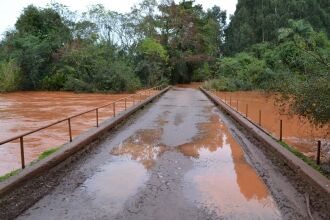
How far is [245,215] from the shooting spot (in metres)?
5.87

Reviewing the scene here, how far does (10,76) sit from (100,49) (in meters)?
10.4

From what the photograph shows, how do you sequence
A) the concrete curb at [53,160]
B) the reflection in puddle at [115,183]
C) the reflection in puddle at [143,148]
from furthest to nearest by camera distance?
1. the reflection in puddle at [143,148]
2. the concrete curb at [53,160]
3. the reflection in puddle at [115,183]

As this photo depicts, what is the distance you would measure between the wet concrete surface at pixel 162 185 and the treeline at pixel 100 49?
29.6m

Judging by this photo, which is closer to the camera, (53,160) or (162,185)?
(162,185)

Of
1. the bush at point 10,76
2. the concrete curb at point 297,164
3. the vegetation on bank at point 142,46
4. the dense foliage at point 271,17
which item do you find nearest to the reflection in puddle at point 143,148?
the concrete curb at point 297,164

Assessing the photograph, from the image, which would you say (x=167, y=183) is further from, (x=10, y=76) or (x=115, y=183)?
(x=10, y=76)

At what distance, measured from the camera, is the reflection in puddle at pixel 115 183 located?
648 centimetres

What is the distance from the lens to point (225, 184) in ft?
24.8

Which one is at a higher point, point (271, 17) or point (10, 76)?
point (271, 17)

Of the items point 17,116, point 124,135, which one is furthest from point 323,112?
point 17,116

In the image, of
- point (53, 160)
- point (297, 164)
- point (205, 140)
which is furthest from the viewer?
point (205, 140)

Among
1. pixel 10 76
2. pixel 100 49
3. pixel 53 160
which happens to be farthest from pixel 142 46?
pixel 53 160

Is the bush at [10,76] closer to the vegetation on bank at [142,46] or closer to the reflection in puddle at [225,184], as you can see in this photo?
the vegetation on bank at [142,46]

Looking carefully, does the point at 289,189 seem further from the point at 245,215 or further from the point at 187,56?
the point at 187,56
